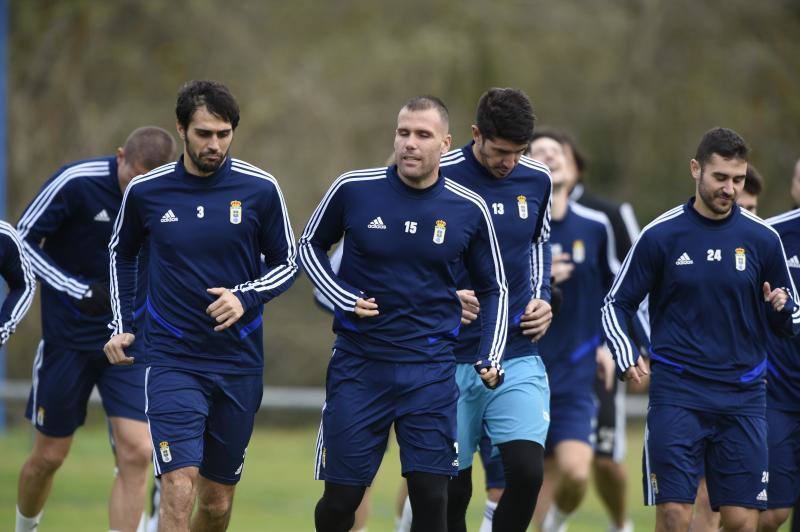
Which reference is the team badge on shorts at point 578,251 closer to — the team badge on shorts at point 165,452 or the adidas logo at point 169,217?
the adidas logo at point 169,217

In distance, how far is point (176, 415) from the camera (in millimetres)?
7121

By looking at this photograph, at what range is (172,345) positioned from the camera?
729cm

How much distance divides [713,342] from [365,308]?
198cm

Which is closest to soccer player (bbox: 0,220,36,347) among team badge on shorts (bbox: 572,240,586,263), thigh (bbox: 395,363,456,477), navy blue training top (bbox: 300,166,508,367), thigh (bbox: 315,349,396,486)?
navy blue training top (bbox: 300,166,508,367)

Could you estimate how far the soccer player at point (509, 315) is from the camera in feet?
24.7

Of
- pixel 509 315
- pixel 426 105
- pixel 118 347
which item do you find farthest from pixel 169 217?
pixel 509 315

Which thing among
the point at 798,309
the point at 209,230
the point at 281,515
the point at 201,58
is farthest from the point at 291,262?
the point at 201,58

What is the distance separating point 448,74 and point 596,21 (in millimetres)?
2708

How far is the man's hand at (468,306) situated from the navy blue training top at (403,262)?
25 centimetres

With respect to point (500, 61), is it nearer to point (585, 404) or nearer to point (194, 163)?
point (585, 404)

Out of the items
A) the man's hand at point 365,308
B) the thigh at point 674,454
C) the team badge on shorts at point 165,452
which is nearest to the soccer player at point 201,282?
the team badge on shorts at point 165,452

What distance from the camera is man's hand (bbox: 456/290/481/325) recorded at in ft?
24.8

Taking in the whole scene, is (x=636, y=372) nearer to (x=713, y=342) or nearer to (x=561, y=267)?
(x=713, y=342)

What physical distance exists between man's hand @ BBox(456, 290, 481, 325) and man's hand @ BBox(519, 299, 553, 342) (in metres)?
0.31
